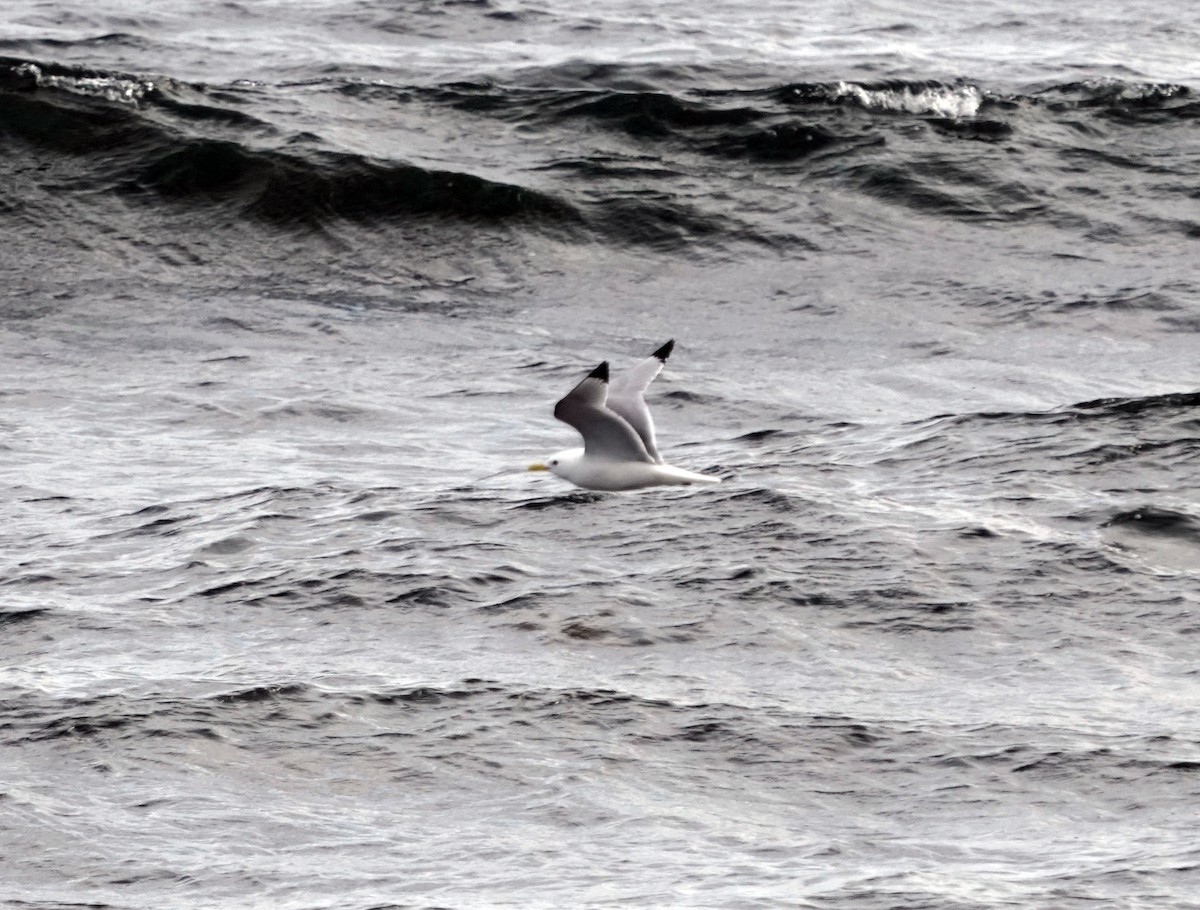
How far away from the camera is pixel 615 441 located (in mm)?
12422

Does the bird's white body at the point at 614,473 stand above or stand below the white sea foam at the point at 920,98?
below

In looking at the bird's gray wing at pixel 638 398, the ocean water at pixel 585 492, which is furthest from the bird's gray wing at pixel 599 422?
the ocean water at pixel 585 492

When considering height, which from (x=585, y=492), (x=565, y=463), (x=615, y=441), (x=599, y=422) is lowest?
(x=585, y=492)

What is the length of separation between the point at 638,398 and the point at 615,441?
0.42 metres

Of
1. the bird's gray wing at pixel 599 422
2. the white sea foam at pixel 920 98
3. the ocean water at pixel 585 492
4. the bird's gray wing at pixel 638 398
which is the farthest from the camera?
the white sea foam at pixel 920 98

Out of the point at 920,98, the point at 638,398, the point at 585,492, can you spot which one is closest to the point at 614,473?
the point at 638,398

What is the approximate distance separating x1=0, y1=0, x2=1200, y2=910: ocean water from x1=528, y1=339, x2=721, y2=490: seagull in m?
0.29

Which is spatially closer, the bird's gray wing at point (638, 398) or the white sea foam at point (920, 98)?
the bird's gray wing at point (638, 398)

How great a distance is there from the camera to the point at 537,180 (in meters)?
19.6

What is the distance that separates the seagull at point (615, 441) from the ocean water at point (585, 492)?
288 mm

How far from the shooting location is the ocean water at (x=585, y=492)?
8.45m

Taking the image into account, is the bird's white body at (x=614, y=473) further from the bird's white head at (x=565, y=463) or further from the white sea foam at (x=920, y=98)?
the white sea foam at (x=920, y=98)

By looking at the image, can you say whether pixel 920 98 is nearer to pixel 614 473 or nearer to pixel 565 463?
pixel 565 463

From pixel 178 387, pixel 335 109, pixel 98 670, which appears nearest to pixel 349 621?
pixel 98 670
